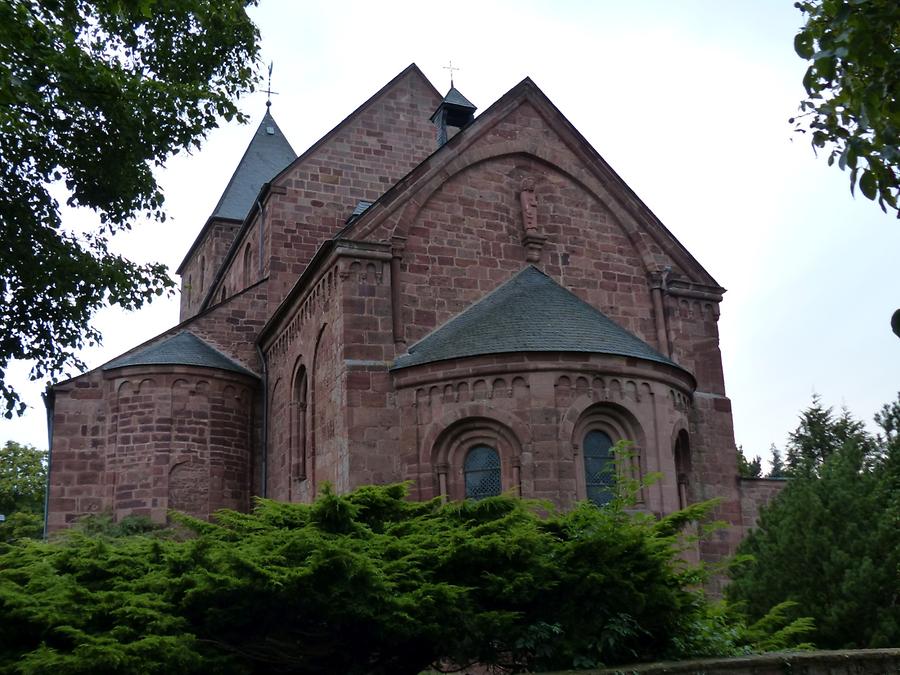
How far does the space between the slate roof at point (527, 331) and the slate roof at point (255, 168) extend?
1915cm

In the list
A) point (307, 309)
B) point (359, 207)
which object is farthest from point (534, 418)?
point (359, 207)

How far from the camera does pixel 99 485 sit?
2192 cm

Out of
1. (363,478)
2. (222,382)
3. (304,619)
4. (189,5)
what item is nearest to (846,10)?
(304,619)

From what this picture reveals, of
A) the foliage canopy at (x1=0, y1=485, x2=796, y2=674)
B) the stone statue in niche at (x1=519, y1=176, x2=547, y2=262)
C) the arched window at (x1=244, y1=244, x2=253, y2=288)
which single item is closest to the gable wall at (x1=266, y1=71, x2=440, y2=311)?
the arched window at (x1=244, y1=244, x2=253, y2=288)

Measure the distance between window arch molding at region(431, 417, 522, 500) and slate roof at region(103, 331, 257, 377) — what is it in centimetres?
778

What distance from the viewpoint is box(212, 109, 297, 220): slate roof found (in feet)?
118

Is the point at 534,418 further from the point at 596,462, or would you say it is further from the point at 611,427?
the point at 611,427

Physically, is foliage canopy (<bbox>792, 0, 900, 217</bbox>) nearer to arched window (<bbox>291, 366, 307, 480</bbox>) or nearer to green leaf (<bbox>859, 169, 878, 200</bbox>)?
green leaf (<bbox>859, 169, 878, 200</bbox>)

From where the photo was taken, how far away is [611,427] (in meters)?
17.2

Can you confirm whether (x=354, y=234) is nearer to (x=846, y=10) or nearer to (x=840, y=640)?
(x=840, y=640)

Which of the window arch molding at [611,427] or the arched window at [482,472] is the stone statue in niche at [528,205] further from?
the arched window at [482,472]

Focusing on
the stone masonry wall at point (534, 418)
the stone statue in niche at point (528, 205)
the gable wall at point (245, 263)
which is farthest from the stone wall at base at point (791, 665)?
the gable wall at point (245, 263)

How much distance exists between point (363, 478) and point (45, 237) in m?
6.52

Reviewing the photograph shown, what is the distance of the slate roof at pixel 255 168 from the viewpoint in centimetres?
3603
